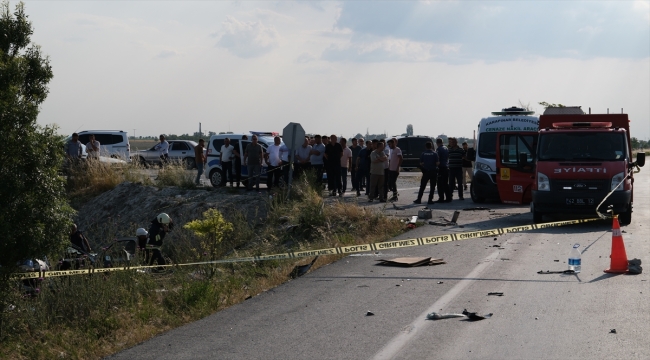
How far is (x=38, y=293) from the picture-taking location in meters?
9.58

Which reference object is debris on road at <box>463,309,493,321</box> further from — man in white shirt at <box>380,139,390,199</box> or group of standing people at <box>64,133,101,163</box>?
group of standing people at <box>64,133,101,163</box>

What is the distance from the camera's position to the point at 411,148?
40.8 m

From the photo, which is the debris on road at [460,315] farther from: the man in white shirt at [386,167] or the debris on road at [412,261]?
the man in white shirt at [386,167]

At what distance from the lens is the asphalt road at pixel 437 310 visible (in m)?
6.85

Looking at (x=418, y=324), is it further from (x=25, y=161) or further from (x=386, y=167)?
(x=386, y=167)

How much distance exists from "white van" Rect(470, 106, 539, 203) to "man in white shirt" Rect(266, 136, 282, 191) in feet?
18.4

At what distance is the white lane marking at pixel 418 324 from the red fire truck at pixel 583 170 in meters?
6.32

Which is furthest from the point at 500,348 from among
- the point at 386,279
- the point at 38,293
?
the point at 38,293

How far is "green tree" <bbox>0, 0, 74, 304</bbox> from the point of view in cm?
764

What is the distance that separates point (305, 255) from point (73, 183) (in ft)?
60.4

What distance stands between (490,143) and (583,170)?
22.3 ft

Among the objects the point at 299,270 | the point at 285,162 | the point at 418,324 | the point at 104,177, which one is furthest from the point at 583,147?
the point at 104,177

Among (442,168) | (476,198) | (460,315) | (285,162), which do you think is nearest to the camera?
(460,315)

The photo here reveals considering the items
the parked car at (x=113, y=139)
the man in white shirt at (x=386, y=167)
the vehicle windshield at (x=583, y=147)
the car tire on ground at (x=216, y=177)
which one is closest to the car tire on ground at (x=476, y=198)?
the man in white shirt at (x=386, y=167)
